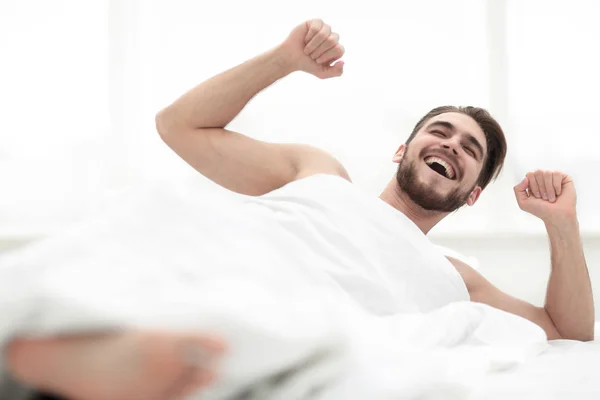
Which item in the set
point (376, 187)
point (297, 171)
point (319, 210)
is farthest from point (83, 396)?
point (376, 187)

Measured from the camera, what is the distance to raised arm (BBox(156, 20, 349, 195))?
154 centimetres

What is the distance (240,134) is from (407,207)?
0.47 meters

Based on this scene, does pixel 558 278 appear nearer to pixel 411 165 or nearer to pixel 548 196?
pixel 548 196

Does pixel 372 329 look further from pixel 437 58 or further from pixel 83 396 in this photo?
pixel 437 58

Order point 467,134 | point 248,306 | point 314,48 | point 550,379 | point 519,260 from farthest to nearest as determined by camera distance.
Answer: point 519,260 < point 467,134 < point 314,48 < point 550,379 < point 248,306

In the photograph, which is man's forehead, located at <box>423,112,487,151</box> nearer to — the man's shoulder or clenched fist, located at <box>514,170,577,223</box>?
clenched fist, located at <box>514,170,577,223</box>

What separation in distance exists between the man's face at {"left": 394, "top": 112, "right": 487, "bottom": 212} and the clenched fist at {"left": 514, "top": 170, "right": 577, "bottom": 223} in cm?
14

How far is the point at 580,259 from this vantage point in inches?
60.1

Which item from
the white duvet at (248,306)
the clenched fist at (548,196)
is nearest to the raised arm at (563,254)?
the clenched fist at (548,196)

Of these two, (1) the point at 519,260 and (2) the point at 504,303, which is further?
(1) the point at 519,260

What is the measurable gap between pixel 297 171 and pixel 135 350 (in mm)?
1101

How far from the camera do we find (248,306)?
0.53 metres

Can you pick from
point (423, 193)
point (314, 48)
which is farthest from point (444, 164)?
point (314, 48)

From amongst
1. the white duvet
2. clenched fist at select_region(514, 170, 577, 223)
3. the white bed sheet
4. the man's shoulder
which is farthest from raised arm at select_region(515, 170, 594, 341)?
the man's shoulder
